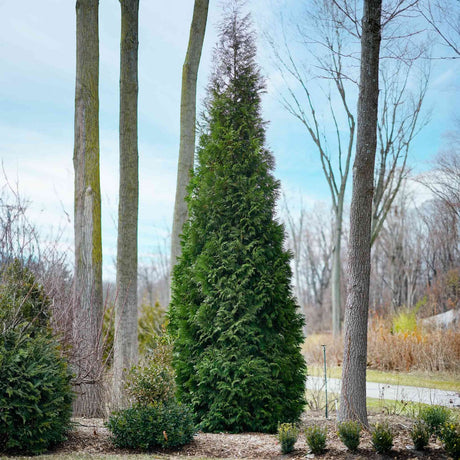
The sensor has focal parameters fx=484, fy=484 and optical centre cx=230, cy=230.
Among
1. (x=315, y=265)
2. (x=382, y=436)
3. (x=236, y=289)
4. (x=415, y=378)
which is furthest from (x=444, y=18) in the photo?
(x=315, y=265)

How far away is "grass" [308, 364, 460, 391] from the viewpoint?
1038 cm

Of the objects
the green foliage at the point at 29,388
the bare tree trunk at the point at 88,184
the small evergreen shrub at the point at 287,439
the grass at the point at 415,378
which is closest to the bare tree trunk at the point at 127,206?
the bare tree trunk at the point at 88,184

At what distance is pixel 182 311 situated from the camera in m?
6.17

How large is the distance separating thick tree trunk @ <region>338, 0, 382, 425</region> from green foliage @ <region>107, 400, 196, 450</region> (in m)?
1.92

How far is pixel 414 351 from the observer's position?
41.7ft

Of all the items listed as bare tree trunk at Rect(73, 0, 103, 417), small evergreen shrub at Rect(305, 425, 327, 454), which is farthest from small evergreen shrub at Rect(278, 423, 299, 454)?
bare tree trunk at Rect(73, 0, 103, 417)

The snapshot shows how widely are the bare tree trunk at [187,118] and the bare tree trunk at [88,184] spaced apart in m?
1.78

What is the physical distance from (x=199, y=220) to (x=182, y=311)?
3.89ft

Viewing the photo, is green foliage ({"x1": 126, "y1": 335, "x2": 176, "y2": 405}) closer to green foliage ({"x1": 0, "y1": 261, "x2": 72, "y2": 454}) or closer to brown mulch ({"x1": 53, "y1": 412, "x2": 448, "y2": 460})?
brown mulch ({"x1": 53, "y1": 412, "x2": 448, "y2": 460})

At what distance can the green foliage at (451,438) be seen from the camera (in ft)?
14.6

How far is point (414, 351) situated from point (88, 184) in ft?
30.8

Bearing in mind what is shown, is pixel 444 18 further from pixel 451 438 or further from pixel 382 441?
pixel 382 441

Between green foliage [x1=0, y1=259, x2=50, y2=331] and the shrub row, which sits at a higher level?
green foliage [x1=0, y1=259, x2=50, y2=331]

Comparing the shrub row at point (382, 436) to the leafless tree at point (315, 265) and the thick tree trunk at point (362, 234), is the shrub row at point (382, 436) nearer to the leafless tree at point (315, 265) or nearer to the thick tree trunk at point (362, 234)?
the thick tree trunk at point (362, 234)
